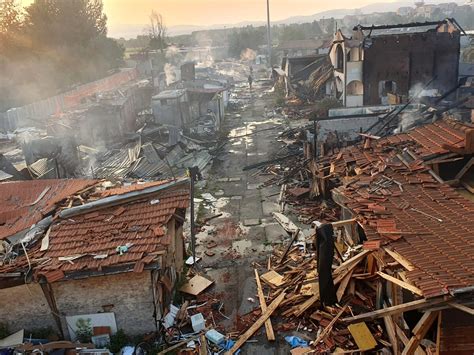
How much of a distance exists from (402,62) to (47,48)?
127 feet

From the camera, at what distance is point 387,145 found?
15.4 meters

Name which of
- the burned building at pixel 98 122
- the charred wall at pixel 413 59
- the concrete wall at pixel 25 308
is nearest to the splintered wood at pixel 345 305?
the concrete wall at pixel 25 308

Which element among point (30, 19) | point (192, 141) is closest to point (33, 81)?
point (30, 19)

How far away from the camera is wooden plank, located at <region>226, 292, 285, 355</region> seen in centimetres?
986

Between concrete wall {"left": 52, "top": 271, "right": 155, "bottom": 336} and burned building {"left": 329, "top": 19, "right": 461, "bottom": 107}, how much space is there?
2430 cm

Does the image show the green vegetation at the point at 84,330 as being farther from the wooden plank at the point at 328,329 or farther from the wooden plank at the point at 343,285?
the wooden plank at the point at 343,285

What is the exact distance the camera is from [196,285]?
12406 millimetres

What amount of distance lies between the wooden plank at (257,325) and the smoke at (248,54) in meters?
76.9

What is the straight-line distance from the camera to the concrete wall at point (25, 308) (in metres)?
9.74

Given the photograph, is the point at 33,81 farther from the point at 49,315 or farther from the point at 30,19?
the point at 49,315

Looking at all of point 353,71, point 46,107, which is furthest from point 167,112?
point 353,71

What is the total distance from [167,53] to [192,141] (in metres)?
48.2

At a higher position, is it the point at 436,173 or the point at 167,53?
the point at 167,53

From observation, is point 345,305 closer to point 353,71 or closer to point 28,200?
point 28,200
